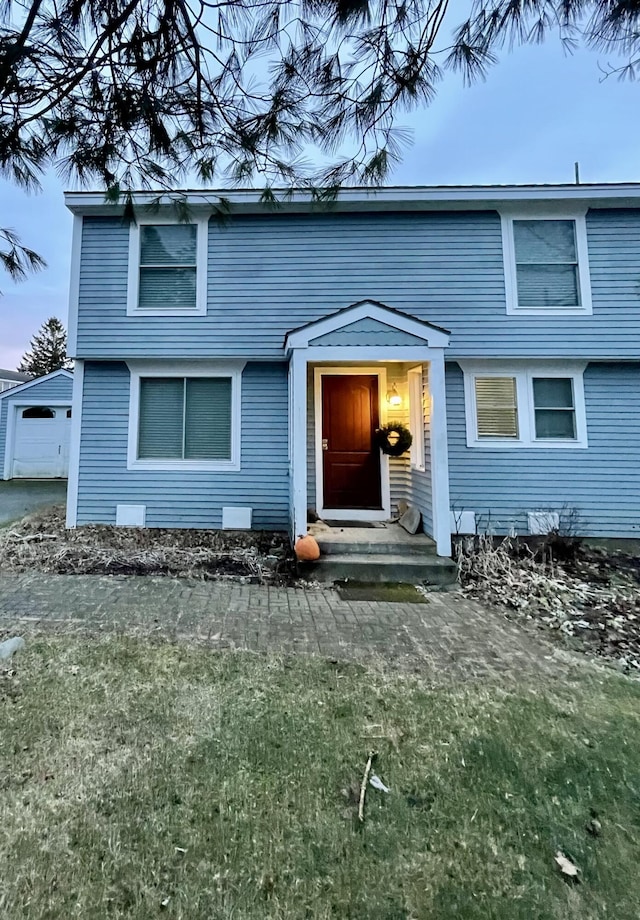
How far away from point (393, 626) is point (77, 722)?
2.44 metres

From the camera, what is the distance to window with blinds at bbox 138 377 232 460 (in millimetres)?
6996

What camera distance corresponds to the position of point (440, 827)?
179 centimetres

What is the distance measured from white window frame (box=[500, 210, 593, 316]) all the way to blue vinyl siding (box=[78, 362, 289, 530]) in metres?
3.86

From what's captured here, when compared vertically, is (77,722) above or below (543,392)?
below

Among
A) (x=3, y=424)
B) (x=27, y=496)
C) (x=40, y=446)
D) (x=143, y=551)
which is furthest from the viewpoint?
(x=40, y=446)

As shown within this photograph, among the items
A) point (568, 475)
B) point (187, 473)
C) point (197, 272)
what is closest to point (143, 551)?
point (187, 473)

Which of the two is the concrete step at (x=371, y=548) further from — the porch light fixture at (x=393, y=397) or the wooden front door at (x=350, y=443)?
the porch light fixture at (x=393, y=397)

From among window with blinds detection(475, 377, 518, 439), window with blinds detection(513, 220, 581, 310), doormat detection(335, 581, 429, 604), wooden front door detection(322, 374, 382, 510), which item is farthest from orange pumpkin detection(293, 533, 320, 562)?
window with blinds detection(513, 220, 581, 310)

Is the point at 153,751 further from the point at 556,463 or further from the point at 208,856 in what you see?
the point at 556,463

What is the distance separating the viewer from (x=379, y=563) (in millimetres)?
5078

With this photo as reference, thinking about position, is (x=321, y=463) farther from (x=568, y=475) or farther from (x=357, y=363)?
(x=568, y=475)

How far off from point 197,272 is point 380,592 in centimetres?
568

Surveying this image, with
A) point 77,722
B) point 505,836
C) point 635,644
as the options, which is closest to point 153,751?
point 77,722

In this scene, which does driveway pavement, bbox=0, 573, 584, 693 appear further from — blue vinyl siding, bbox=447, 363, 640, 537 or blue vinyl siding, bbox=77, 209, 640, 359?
blue vinyl siding, bbox=77, 209, 640, 359
